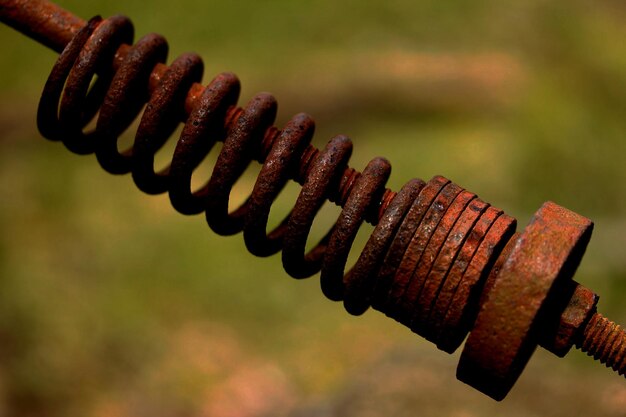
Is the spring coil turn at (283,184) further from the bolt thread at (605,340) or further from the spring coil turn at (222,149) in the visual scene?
the bolt thread at (605,340)

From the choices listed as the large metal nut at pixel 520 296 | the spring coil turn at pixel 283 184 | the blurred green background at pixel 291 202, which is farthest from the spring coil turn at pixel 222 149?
the blurred green background at pixel 291 202

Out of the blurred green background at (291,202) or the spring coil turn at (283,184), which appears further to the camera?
the blurred green background at (291,202)

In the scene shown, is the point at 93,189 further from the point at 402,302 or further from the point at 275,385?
the point at 402,302

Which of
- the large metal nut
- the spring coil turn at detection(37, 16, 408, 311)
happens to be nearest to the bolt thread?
the large metal nut

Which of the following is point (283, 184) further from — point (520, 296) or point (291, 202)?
point (291, 202)

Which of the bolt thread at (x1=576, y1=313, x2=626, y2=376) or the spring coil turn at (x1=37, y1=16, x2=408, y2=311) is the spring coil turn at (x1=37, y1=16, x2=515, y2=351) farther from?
the bolt thread at (x1=576, y1=313, x2=626, y2=376)
